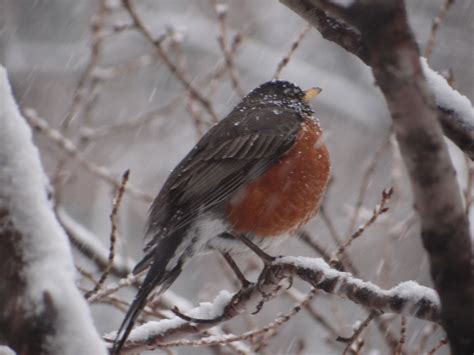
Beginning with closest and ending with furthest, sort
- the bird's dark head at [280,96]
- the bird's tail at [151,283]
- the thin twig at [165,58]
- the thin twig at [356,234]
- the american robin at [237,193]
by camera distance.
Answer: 1. the bird's tail at [151,283]
2. the thin twig at [356,234]
3. the american robin at [237,193]
4. the thin twig at [165,58]
5. the bird's dark head at [280,96]

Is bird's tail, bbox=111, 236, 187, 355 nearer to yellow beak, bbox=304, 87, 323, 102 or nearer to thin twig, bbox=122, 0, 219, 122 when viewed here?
thin twig, bbox=122, 0, 219, 122

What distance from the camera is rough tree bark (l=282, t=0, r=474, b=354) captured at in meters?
1.27

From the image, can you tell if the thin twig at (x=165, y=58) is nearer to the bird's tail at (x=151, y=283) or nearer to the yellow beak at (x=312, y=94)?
the yellow beak at (x=312, y=94)

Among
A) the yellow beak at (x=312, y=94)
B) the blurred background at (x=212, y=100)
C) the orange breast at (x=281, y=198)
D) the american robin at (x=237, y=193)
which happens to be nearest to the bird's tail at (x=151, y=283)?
the american robin at (x=237, y=193)

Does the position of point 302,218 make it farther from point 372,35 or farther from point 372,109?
point 372,109

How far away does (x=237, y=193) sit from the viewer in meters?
3.79

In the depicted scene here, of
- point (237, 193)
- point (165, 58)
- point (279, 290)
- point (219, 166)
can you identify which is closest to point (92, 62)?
point (165, 58)

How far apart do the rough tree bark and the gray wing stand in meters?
2.21

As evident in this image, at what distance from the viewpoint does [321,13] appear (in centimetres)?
250

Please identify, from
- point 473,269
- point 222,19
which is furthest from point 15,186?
point 222,19

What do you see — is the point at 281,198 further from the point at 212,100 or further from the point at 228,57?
the point at 212,100

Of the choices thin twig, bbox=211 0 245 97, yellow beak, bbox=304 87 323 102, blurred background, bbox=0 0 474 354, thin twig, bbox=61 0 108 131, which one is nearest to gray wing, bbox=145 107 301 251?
thin twig, bbox=211 0 245 97

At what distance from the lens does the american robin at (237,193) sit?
3605mm

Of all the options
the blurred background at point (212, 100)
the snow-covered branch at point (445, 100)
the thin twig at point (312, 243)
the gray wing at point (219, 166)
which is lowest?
the snow-covered branch at point (445, 100)
